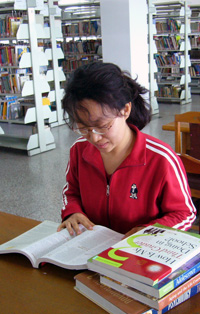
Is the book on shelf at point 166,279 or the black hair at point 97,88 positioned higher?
the black hair at point 97,88

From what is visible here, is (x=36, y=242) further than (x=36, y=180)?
No

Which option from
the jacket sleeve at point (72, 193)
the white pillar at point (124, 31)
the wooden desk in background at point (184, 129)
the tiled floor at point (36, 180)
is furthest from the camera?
the white pillar at point (124, 31)

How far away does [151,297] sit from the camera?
88cm

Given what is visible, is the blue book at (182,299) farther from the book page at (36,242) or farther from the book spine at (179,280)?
the book page at (36,242)

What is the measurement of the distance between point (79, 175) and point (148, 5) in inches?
250

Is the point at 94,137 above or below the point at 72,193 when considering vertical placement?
above

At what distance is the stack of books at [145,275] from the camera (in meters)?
0.88

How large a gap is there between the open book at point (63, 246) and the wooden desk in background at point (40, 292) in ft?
0.13

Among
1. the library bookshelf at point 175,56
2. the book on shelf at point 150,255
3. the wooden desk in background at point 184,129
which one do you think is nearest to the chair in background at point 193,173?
the wooden desk in background at point 184,129

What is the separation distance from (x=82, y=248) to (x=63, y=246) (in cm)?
6

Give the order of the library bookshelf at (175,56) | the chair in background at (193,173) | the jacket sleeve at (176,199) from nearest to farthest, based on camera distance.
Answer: the jacket sleeve at (176,199)
the chair in background at (193,173)
the library bookshelf at (175,56)

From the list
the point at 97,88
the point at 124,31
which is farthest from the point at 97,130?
the point at 124,31

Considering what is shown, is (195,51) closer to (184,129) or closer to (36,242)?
(184,129)

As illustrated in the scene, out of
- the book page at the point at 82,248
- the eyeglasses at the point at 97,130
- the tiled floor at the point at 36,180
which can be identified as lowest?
the tiled floor at the point at 36,180
